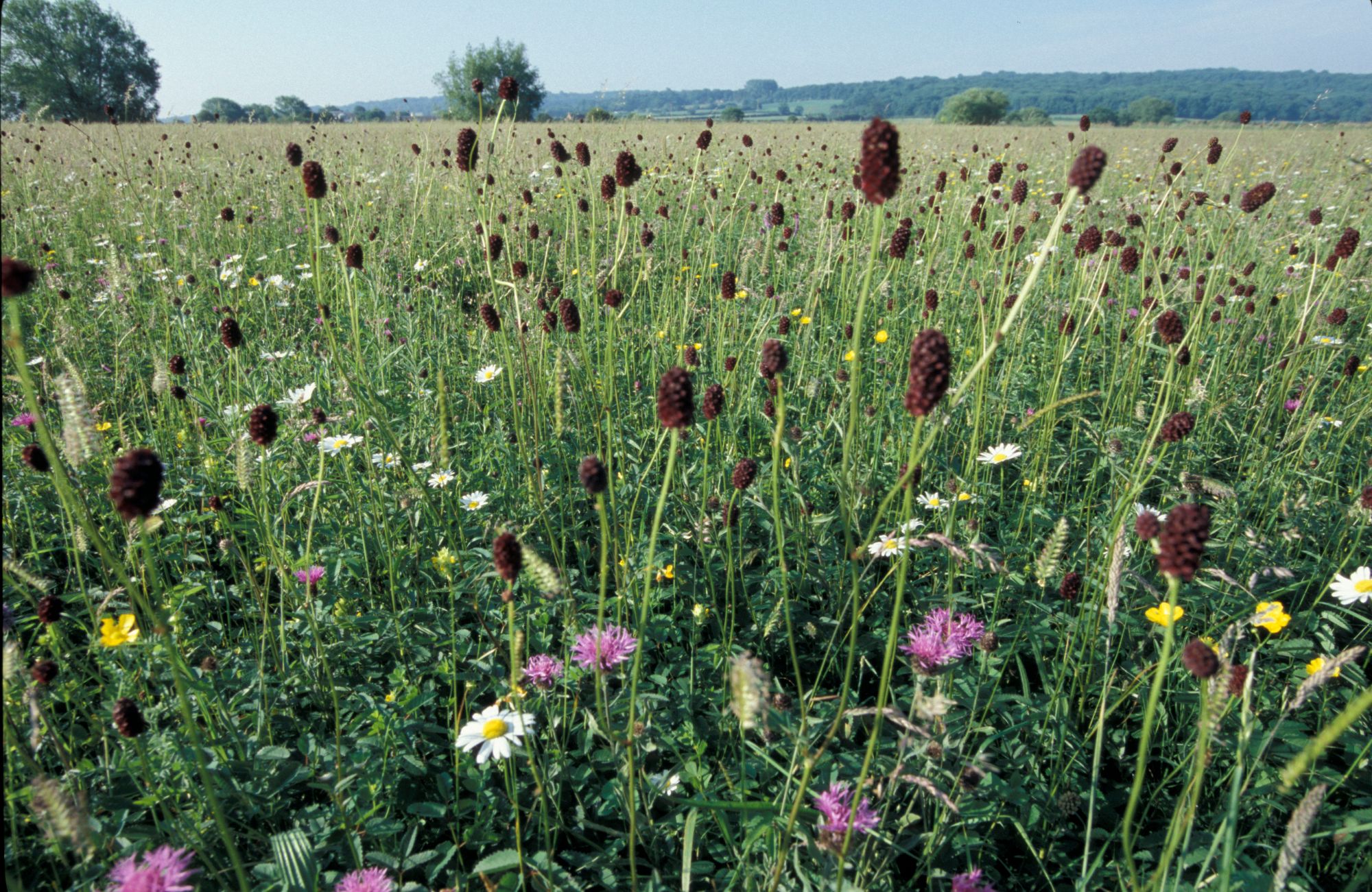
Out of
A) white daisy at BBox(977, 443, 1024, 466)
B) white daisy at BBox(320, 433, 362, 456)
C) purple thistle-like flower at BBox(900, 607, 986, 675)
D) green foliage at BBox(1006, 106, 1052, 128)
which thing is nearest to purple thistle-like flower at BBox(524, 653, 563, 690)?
purple thistle-like flower at BBox(900, 607, 986, 675)

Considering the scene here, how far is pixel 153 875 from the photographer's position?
3.16 feet

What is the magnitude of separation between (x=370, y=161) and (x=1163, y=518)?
24.7ft

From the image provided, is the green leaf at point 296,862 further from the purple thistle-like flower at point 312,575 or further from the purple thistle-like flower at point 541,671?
the purple thistle-like flower at point 312,575

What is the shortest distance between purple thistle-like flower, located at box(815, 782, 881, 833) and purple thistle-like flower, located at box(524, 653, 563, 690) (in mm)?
578

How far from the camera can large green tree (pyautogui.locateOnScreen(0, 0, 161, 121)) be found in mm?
29656

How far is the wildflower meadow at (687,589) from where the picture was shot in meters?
1.13

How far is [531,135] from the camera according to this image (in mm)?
10078

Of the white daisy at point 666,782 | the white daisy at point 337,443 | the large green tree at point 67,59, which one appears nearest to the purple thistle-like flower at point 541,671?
the white daisy at point 666,782

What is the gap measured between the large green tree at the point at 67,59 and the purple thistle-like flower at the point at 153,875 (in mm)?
36030

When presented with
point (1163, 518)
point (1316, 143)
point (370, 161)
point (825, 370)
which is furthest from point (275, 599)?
point (1316, 143)

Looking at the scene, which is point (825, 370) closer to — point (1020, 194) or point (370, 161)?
point (1020, 194)

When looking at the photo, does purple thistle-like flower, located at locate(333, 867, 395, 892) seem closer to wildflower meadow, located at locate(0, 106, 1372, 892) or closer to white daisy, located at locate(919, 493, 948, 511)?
wildflower meadow, located at locate(0, 106, 1372, 892)

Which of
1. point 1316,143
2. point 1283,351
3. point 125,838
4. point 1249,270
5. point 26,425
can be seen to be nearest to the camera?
point 125,838

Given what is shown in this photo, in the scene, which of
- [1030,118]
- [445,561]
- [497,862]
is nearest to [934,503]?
[445,561]
